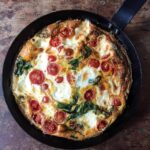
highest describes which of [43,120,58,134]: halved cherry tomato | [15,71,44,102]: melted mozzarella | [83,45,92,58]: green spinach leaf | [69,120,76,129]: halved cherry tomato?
[83,45,92,58]: green spinach leaf

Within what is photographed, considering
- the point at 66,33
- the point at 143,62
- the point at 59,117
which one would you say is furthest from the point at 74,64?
the point at 143,62

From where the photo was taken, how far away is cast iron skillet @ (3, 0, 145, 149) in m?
2.01

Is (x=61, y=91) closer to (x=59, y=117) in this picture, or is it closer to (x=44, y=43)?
(x=59, y=117)

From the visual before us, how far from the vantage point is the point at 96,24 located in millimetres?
2078

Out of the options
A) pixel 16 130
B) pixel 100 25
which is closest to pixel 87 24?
pixel 100 25

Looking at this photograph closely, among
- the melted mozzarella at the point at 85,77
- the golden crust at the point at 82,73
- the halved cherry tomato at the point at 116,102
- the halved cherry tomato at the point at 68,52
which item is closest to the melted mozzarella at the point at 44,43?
the golden crust at the point at 82,73

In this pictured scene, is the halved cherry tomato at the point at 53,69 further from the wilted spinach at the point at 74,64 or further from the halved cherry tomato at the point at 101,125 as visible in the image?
the halved cherry tomato at the point at 101,125

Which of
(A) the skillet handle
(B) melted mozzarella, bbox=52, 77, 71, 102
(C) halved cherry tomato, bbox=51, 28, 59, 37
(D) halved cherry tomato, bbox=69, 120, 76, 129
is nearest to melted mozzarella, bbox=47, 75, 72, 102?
(B) melted mozzarella, bbox=52, 77, 71, 102

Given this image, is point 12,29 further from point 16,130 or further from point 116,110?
point 116,110

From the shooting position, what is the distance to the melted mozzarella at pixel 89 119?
201 centimetres

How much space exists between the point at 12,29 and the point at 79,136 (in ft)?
2.25

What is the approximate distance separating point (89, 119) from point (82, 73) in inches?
9.2

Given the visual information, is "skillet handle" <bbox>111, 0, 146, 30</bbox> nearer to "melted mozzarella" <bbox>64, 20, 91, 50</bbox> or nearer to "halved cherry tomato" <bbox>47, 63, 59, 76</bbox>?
"melted mozzarella" <bbox>64, 20, 91, 50</bbox>

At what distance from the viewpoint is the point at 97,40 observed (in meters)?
2.02
